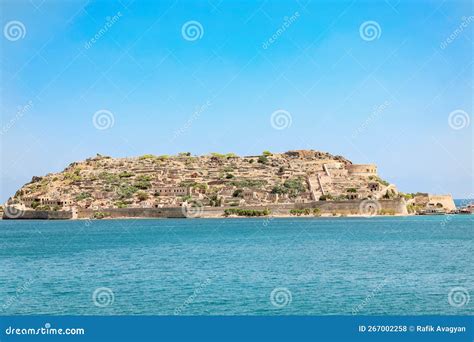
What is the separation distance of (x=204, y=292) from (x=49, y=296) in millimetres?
3895

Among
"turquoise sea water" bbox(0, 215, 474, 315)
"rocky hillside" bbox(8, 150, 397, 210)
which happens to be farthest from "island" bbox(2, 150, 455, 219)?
"turquoise sea water" bbox(0, 215, 474, 315)

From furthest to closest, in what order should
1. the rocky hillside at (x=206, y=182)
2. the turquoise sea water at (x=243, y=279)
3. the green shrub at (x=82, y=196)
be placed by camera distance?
the green shrub at (x=82, y=196)
the rocky hillside at (x=206, y=182)
the turquoise sea water at (x=243, y=279)

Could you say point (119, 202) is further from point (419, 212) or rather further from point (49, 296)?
point (49, 296)

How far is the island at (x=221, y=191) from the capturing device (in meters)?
76.2

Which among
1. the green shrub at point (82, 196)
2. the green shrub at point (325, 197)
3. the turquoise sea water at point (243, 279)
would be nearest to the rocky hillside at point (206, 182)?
the green shrub at point (82, 196)

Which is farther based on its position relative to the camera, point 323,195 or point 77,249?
point 323,195

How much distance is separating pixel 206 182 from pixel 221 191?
7618mm

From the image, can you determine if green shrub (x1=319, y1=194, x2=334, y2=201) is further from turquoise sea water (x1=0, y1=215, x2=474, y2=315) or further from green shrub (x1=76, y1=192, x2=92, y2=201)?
turquoise sea water (x1=0, y1=215, x2=474, y2=315)

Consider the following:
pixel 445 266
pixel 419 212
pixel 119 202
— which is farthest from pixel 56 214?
pixel 445 266

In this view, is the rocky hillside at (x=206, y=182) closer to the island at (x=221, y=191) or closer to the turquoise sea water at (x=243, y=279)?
the island at (x=221, y=191)

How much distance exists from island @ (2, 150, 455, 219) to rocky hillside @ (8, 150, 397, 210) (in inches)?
4.6

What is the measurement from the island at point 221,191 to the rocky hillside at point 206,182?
0.38ft
